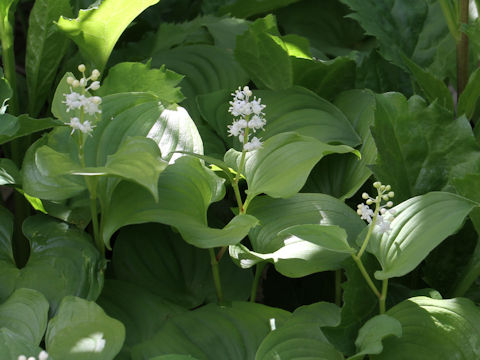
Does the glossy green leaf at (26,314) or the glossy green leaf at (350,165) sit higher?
the glossy green leaf at (350,165)

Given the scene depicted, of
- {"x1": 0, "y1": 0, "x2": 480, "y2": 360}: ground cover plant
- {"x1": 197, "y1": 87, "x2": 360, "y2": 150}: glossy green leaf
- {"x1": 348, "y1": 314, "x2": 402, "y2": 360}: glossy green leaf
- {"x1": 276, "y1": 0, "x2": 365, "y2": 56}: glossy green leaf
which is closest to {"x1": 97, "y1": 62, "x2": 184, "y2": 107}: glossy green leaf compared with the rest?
{"x1": 0, "y1": 0, "x2": 480, "y2": 360}: ground cover plant

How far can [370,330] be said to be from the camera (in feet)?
2.94

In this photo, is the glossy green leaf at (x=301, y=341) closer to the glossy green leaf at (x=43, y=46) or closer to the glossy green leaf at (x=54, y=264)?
the glossy green leaf at (x=54, y=264)

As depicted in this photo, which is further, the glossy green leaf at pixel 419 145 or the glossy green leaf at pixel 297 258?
the glossy green leaf at pixel 419 145

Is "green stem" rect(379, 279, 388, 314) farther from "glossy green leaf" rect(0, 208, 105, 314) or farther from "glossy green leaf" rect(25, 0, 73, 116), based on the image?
"glossy green leaf" rect(25, 0, 73, 116)

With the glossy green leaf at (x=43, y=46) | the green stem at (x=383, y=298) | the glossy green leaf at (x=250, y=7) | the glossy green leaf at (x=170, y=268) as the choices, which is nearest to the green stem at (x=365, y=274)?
the green stem at (x=383, y=298)

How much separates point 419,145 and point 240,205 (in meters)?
0.33

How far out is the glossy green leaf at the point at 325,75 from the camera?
1.32 m

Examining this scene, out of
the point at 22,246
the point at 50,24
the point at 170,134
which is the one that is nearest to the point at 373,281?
the point at 170,134

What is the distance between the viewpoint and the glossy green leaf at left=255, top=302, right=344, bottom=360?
3.02 ft

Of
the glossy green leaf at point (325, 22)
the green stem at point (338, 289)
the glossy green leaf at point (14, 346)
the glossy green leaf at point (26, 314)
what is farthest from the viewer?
the glossy green leaf at point (325, 22)

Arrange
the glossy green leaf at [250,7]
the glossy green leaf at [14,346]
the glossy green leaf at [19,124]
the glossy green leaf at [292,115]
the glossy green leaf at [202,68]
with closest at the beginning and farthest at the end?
the glossy green leaf at [14,346] → the glossy green leaf at [19,124] → the glossy green leaf at [292,115] → the glossy green leaf at [202,68] → the glossy green leaf at [250,7]

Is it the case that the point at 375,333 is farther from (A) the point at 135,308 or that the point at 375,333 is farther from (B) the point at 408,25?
Result: (B) the point at 408,25

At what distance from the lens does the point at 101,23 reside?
120 centimetres
